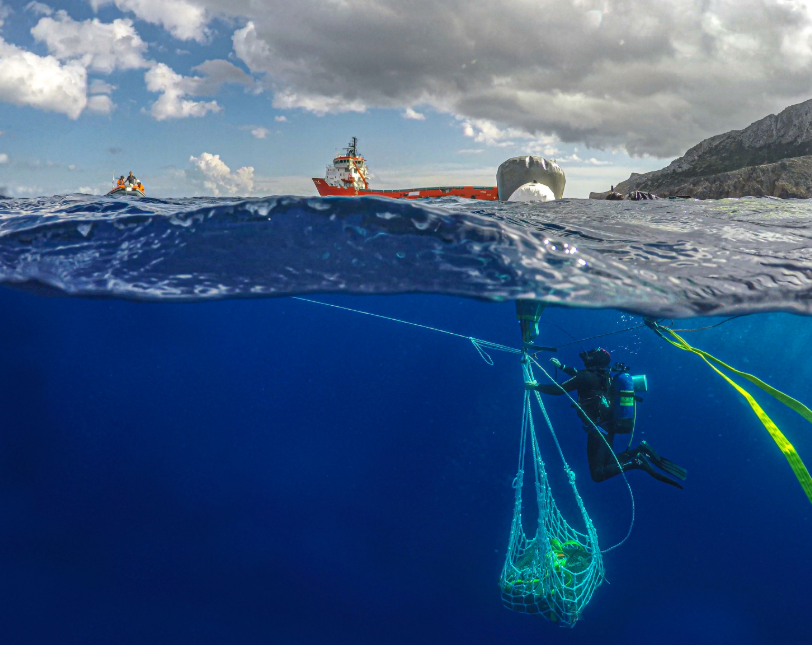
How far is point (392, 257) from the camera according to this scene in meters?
5.47

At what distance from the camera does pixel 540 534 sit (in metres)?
5.64

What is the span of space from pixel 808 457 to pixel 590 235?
30397 millimetres

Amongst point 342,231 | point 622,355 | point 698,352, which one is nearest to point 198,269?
point 342,231

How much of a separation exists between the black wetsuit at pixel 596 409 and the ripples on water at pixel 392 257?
42.8 inches

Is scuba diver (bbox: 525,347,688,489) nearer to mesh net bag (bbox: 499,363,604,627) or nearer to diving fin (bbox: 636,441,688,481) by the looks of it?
diving fin (bbox: 636,441,688,481)

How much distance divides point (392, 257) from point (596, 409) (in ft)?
12.0

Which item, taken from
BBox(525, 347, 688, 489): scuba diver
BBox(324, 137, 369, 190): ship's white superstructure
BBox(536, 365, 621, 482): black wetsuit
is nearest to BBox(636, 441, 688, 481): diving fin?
BBox(525, 347, 688, 489): scuba diver

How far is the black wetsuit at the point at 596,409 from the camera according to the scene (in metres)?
6.72

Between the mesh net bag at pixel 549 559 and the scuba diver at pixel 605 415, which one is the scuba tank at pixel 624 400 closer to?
the scuba diver at pixel 605 415

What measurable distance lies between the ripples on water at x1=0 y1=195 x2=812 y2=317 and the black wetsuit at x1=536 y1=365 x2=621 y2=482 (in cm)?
109

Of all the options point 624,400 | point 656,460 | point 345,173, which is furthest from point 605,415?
point 345,173

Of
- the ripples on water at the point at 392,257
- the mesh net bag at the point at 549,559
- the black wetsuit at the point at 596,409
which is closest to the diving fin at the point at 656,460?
the black wetsuit at the point at 596,409

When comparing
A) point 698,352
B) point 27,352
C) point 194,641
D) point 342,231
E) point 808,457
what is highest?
point 342,231

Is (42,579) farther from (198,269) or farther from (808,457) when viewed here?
(808,457)
